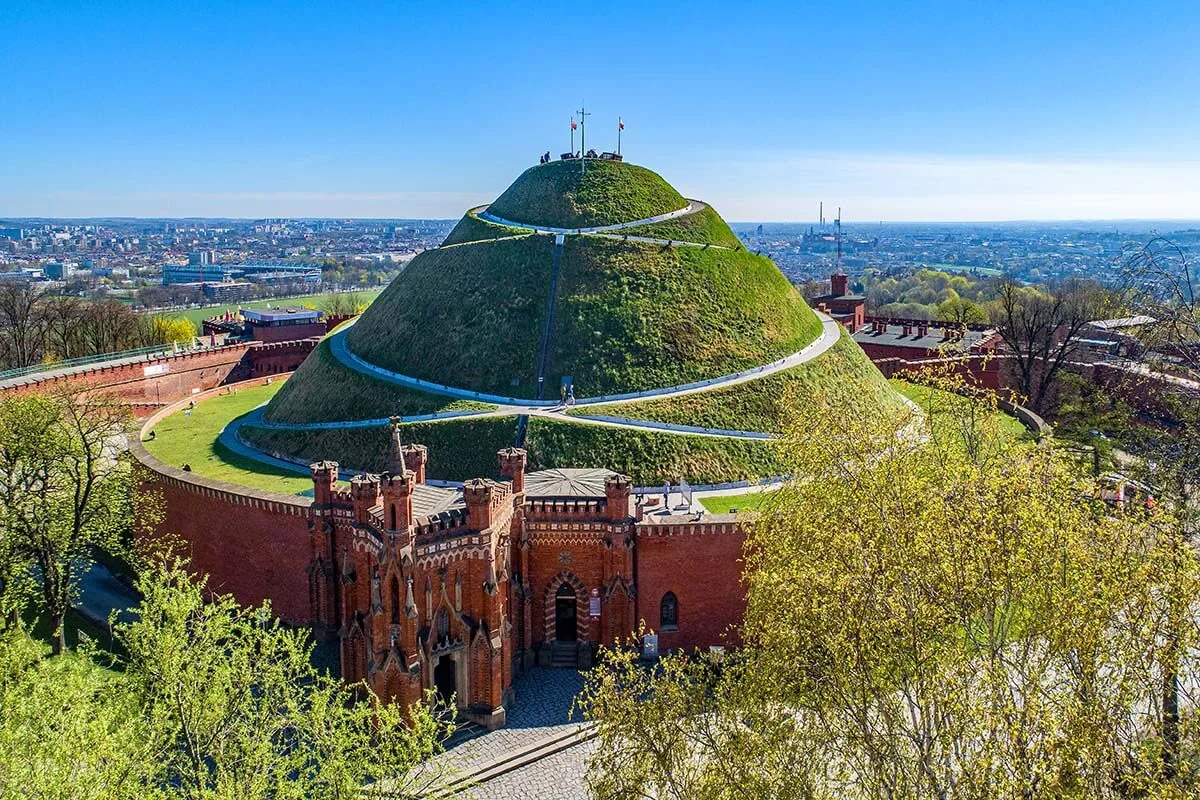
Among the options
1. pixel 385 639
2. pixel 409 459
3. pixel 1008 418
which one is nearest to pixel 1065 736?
pixel 385 639

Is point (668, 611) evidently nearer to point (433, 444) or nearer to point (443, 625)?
point (443, 625)

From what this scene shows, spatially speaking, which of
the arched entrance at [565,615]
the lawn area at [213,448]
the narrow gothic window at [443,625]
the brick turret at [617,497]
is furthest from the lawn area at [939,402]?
the lawn area at [213,448]

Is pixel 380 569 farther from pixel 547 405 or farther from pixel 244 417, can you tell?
pixel 244 417

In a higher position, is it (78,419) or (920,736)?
(78,419)

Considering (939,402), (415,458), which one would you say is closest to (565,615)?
(415,458)

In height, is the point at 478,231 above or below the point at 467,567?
above

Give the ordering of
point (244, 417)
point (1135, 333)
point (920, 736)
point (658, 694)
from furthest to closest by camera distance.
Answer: point (244, 417) < point (1135, 333) < point (658, 694) < point (920, 736)
